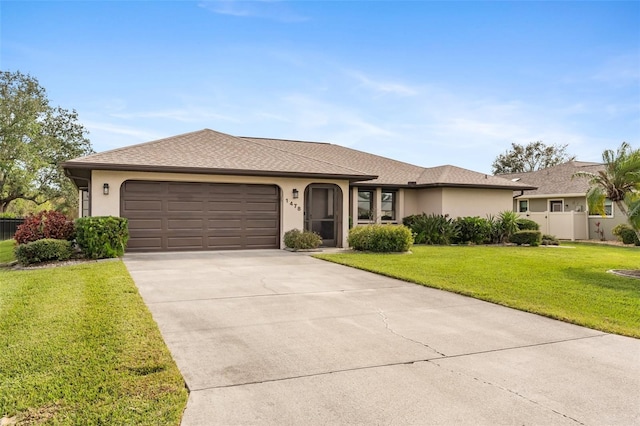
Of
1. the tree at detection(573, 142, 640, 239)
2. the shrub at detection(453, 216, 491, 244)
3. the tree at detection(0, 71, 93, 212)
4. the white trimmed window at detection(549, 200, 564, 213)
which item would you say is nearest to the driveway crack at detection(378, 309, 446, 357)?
the tree at detection(573, 142, 640, 239)

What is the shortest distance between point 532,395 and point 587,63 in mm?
15116

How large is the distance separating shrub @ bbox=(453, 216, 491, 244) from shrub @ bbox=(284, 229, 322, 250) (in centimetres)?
708

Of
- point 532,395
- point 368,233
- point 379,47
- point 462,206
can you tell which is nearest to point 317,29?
point 379,47

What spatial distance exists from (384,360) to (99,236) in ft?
31.6

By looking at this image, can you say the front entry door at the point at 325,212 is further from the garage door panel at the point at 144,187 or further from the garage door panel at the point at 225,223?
the garage door panel at the point at 144,187

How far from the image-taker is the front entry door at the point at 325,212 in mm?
15906

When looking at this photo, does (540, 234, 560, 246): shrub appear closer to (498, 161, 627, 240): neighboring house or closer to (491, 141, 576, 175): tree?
(498, 161, 627, 240): neighboring house

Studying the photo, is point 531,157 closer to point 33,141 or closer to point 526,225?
point 526,225

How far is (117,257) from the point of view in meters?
11.7

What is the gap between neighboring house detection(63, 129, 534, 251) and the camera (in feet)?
→ 43.1

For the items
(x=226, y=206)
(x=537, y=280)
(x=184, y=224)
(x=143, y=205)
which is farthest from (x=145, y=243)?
(x=537, y=280)

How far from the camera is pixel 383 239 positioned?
556 inches

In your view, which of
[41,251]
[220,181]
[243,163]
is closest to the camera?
[41,251]

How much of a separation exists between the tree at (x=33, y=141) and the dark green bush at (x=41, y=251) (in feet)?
75.9
